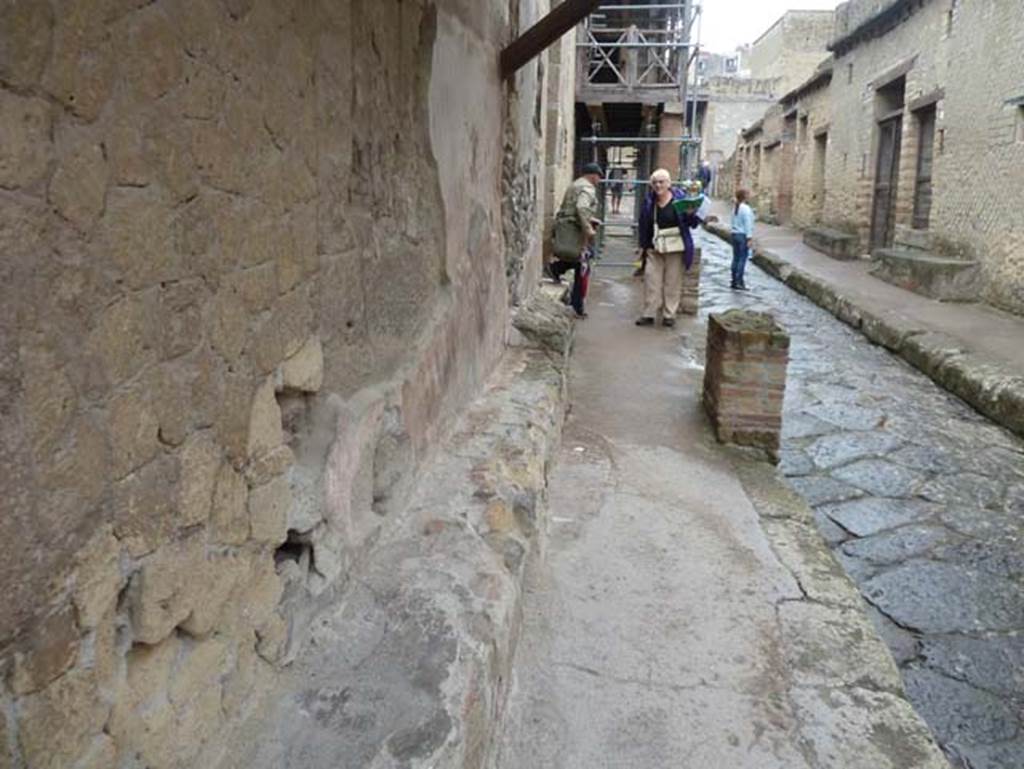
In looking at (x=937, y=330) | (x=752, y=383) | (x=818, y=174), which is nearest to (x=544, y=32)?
(x=752, y=383)

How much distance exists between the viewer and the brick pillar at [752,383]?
443 centimetres

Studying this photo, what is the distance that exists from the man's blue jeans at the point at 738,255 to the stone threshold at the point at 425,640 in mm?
8745

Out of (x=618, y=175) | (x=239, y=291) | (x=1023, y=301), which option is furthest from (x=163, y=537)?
(x=618, y=175)

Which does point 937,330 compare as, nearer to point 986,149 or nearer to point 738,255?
point 986,149

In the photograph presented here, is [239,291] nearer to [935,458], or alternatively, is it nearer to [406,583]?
[406,583]

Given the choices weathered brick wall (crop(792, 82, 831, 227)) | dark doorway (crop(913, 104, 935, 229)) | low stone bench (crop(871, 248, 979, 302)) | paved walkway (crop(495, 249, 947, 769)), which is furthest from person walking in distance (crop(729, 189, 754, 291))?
weathered brick wall (crop(792, 82, 831, 227))

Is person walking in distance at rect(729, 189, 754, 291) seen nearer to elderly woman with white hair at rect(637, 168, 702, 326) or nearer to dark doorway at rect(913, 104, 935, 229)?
dark doorway at rect(913, 104, 935, 229)

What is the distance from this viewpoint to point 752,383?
4461 millimetres

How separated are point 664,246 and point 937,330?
2734 mm

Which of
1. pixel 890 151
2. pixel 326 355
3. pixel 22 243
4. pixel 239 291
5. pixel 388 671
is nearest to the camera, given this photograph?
pixel 22 243

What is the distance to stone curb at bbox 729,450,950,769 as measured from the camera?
2.22 meters

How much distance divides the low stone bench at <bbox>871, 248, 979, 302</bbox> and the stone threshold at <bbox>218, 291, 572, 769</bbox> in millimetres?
8702

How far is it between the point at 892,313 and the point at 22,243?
9.20 metres

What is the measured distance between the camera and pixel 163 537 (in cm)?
125
